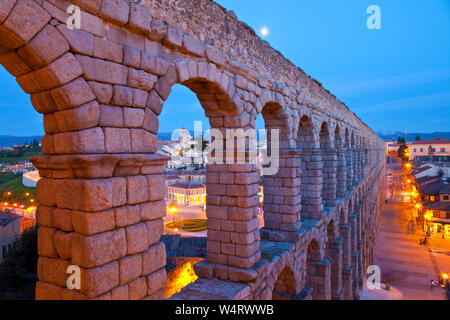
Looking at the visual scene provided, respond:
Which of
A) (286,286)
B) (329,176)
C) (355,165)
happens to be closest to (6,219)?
(286,286)

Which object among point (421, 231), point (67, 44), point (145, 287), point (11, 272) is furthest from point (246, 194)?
point (421, 231)

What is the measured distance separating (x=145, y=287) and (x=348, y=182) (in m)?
14.2

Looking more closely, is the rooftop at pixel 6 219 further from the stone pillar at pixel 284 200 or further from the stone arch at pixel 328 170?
the stone arch at pixel 328 170

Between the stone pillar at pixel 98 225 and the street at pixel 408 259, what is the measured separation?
19.7 meters

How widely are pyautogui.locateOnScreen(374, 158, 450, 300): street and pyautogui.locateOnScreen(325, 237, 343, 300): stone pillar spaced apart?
340 inches

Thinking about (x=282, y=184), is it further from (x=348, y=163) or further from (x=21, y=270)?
(x=21, y=270)

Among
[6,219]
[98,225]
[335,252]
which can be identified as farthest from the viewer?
[6,219]

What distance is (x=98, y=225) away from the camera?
120 inches

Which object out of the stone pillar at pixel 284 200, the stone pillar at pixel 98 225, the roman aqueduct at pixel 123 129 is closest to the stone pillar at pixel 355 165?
the stone pillar at pixel 284 200

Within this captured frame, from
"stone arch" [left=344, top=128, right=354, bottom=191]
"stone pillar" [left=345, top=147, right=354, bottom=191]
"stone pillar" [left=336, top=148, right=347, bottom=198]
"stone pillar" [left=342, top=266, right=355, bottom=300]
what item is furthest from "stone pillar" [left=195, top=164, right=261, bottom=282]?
"stone pillar" [left=345, top=147, right=354, bottom=191]

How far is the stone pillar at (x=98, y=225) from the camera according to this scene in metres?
3.01

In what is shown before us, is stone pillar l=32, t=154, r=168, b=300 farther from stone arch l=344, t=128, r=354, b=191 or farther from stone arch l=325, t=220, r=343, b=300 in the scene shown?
stone arch l=344, t=128, r=354, b=191

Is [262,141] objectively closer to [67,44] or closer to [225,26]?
[225,26]

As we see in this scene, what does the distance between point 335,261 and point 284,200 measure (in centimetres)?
562
